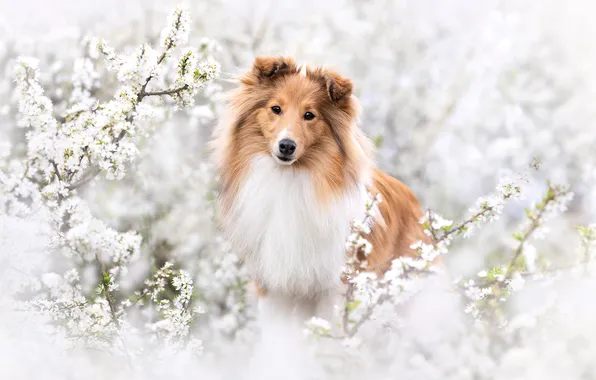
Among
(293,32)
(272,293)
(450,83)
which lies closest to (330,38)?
(293,32)

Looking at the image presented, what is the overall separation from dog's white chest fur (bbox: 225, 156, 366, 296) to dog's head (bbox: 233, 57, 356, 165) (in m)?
0.17

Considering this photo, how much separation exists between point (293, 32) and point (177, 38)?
280 centimetres

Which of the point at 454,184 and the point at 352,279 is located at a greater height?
the point at 454,184

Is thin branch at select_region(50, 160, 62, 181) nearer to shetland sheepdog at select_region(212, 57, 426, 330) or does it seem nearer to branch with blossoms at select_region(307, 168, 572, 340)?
shetland sheepdog at select_region(212, 57, 426, 330)

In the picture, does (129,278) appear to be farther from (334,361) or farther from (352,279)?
(352,279)

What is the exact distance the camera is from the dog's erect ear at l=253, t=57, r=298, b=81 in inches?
149

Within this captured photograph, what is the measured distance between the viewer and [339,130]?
385cm

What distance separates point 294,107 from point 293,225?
27.2 inches

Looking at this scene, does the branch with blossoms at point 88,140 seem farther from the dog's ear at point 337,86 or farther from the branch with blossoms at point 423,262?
the branch with blossoms at point 423,262

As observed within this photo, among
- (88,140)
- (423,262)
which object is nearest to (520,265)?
(423,262)

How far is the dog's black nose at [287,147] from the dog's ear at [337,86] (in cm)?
42

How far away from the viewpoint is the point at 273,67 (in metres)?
3.79

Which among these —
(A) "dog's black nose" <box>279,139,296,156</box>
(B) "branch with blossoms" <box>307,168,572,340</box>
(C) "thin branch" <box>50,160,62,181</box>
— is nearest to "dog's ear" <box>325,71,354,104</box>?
(A) "dog's black nose" <box>279,139,296,156</box>

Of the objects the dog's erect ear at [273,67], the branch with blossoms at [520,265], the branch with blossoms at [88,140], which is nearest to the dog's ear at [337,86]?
the dog's erect ear at [273,67]
